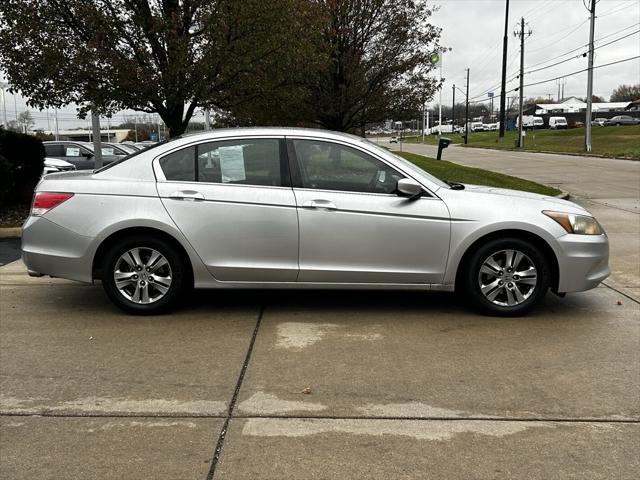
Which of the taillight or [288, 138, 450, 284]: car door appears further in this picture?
the taillight

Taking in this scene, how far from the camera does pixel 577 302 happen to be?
6.11 meters

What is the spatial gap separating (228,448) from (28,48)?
27.8 feet

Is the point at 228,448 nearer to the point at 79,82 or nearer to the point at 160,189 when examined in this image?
the point at 160,189

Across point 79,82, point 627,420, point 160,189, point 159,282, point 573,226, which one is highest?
point 79,82

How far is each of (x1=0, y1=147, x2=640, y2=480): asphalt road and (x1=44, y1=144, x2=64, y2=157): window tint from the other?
1508cm

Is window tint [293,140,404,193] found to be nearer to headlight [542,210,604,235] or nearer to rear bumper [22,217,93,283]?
headlight [542,210,604,235]

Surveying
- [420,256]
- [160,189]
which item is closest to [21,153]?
[160,189]

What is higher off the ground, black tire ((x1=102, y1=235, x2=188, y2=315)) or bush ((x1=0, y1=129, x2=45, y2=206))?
bush ((x1=0, y1=129, x2=45, y2=206))

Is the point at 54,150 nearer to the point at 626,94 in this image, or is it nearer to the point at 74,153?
the point at 74,153

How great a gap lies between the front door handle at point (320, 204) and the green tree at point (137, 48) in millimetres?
5065

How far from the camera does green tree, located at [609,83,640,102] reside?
130 meters

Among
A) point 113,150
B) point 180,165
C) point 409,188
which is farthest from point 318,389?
point 113,150

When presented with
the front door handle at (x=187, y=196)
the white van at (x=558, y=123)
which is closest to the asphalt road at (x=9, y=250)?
the front door handle at (x=187, y=196)

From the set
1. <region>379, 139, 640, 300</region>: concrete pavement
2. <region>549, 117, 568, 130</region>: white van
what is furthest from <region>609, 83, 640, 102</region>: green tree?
<region>379, 139, 640, 300</region>: concrete pavement
